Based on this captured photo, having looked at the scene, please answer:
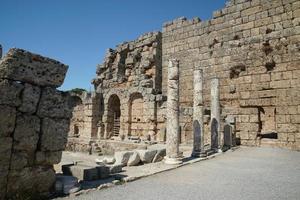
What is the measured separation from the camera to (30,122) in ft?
15.1

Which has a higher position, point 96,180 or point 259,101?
point 259,101

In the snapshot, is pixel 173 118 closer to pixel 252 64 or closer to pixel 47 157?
pixel 47 157

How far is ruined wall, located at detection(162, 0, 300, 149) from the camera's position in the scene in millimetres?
12594

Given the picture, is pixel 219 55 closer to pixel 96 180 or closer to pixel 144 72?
pixel 144 72

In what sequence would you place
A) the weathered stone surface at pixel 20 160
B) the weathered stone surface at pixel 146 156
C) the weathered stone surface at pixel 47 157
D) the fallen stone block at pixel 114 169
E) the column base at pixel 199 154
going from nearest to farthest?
the weathered stone surface at pixel 20 160, the weathered stone surface at pixel 47 157, the fallen stone block at pixel 114 169, the weathered stone surface at pixel 146 156, the column base at pixel 199 154

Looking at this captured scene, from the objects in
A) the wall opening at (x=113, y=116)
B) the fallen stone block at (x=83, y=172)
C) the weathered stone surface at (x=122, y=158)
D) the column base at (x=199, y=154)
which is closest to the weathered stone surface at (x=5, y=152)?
the fallen stone block at (x=83, y=172)

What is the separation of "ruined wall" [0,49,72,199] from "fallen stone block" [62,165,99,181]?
3.44 feet

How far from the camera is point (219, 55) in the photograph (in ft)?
51.2

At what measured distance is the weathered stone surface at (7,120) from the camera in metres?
4.21

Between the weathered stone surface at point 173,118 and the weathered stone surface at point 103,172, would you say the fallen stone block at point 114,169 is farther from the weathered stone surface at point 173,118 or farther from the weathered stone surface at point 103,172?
the weathered stone surface at point 173,118

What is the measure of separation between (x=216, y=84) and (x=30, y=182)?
980 cm

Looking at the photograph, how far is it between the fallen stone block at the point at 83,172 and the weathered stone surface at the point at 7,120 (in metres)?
2.03

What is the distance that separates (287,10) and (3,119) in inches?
548

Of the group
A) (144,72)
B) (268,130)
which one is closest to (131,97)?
(144,72)
